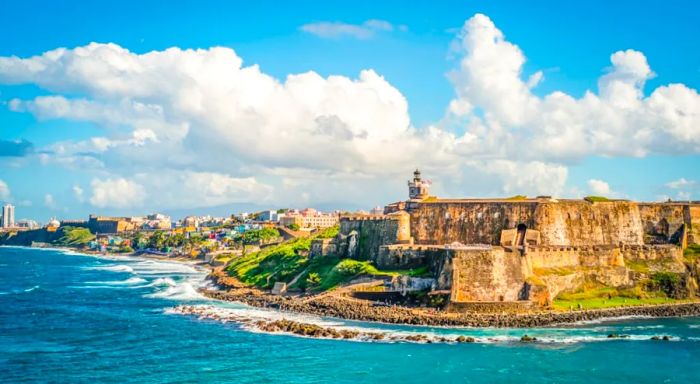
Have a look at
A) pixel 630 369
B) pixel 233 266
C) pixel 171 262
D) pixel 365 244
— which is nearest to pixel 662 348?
pixel 630 369

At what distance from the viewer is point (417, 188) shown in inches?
3846

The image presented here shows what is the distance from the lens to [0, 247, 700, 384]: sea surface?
1768 inches

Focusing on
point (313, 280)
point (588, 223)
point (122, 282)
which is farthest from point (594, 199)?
point (122, 282)

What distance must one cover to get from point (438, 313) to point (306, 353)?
16.6 meters

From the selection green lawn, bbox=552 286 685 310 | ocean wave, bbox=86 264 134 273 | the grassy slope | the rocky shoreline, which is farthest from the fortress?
ocean wave, bbox=86 264 134 273

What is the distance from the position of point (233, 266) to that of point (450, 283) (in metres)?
56.6

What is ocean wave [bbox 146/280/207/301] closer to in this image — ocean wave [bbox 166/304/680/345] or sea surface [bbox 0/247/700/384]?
sea surface [bbox 0/247/700/384]

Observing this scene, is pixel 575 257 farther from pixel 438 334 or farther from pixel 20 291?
pixel 20 291

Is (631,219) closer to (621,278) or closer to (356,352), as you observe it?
(621,278)

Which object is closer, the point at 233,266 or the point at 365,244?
→ the point at 365,244

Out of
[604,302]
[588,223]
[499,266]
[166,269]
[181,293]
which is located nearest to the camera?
[499,266]

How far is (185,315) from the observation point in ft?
223

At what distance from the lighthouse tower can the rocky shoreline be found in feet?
94.9

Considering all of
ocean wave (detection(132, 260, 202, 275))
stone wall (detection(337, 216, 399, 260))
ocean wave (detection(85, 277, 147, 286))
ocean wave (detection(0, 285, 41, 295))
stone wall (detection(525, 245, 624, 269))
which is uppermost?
stone wall (detection(337, 216, 399, 260))
